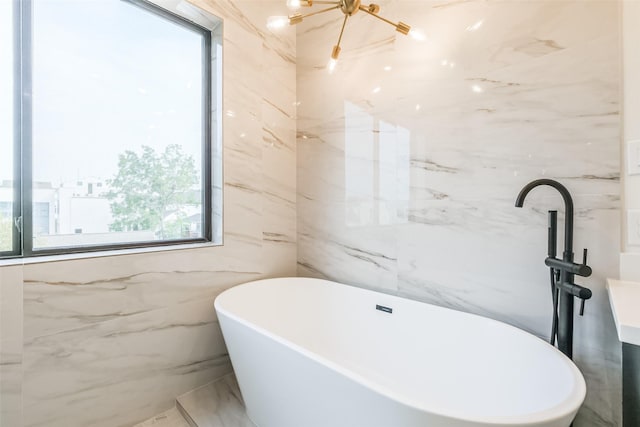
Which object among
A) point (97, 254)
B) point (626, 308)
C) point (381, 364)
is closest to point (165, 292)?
point (97, 254)

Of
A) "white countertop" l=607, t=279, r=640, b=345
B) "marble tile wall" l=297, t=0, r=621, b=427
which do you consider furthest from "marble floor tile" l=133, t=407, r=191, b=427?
"white countertop" l=607, t=279, r=640, b=345

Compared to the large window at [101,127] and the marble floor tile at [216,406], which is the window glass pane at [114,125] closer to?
the large window at [101,127]

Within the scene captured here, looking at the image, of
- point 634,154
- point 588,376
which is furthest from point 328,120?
point 588,376

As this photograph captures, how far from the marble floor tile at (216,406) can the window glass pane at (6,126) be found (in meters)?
1.17

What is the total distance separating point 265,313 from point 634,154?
1984 millimetres

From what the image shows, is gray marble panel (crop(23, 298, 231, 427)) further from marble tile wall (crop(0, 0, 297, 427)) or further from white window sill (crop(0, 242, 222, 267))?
A: white window sill (crop(0, 242, 222, 267))

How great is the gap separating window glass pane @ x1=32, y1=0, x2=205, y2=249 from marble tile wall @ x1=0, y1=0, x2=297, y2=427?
0.23 metres

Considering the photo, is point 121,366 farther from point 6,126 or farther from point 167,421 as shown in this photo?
point 6,126

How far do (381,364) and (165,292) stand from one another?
4.20 feet

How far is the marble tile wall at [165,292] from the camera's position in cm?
123

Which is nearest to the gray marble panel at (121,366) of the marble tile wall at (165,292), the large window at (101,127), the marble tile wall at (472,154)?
the marble tile wall at (165,292)

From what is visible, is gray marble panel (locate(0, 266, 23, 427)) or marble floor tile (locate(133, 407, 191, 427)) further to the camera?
marble floor tile (locate(133, 407, 191, 427))

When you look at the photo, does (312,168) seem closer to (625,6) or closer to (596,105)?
(596,105)

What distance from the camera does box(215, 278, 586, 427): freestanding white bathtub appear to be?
0.85 m
